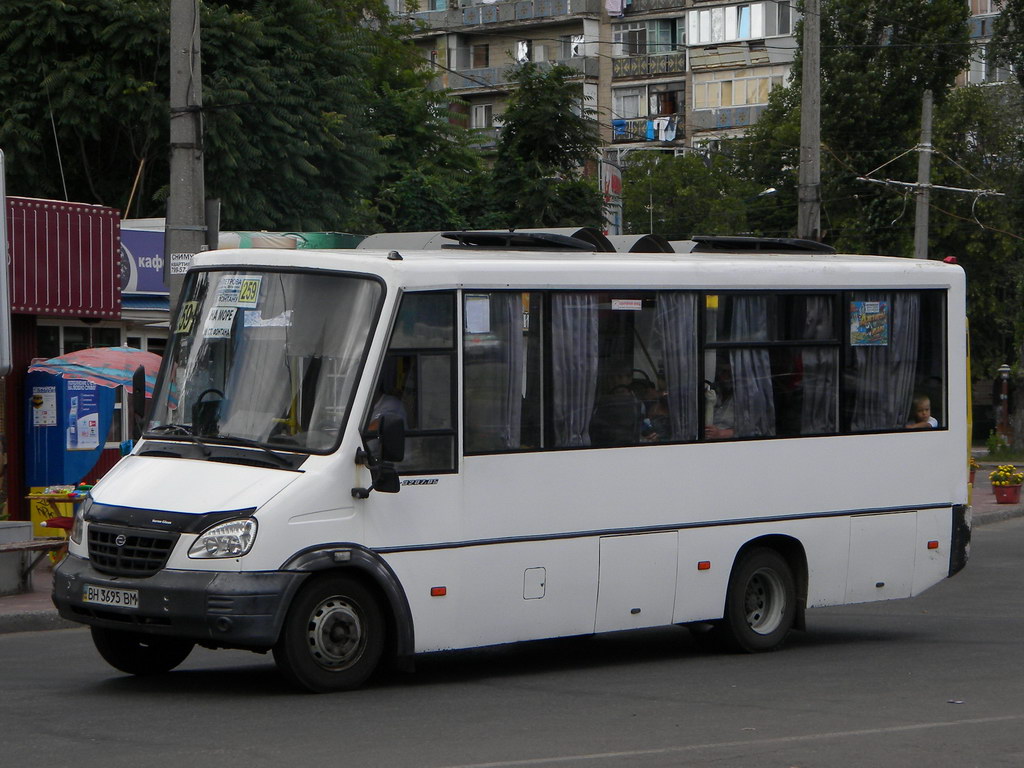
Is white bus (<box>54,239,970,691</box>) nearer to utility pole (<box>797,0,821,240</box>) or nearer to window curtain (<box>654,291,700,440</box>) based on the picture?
window curtain (<box>654,291,700,440</box>)

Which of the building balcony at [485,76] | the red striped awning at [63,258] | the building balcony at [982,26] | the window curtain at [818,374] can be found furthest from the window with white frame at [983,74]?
the window curtain at [818,374]

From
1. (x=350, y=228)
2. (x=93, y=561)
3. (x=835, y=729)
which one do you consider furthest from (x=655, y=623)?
(x=350, y=228)

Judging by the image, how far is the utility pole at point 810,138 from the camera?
75.3 ft

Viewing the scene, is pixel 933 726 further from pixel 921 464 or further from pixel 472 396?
pixel 921 464

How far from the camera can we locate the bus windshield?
31.3ft

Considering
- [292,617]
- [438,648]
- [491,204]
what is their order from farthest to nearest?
[491,204]
[438,648]
[292,617]

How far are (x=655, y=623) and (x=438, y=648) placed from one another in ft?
5.70

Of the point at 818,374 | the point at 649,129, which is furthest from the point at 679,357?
the point at 649,129

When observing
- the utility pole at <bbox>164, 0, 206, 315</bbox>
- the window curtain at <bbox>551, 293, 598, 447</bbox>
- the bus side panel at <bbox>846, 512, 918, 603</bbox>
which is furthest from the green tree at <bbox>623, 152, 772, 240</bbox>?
the window curtain at <bbox>551, 293, 598, 447</bbox>

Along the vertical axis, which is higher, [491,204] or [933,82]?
[933,82]

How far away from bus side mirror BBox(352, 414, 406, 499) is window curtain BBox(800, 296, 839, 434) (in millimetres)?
3432

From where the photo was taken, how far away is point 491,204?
28.4 metres

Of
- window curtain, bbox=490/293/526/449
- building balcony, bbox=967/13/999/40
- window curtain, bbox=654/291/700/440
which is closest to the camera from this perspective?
window curtain, bbox=490/293/526/449

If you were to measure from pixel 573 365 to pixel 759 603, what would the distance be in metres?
2.38
